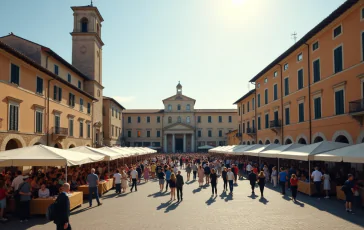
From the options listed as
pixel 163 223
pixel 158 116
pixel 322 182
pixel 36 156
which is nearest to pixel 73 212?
pixel 36 156

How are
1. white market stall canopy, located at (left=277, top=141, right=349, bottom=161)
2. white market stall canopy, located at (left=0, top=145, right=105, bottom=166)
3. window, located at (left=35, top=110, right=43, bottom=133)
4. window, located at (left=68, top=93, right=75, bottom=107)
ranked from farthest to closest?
window, located at (left=68, top=93, right=75, bottom=107) < window, located at (left=35, top=110, right=43, bottom=133) < white market stall canopy, located at (left=277, top=141, right=349, bottom=161) < white market stall canopy, located at (left=0, top=145, right=105, bottom=166)

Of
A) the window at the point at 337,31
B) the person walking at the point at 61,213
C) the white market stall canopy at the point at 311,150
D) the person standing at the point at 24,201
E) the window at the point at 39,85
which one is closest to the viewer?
the person walking at the point at 61,213

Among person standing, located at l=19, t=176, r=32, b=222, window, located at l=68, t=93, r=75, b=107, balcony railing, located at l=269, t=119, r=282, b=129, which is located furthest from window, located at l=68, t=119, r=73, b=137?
person standing, located at l=19, t=176, r=32, b=222

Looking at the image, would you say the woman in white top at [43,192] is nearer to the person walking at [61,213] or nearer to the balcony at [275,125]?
the person walking at [61,213]

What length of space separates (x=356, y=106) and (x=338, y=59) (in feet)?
12.8

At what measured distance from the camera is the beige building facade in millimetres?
81500

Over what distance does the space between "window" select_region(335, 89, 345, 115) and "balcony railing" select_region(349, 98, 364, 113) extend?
4.47 feet

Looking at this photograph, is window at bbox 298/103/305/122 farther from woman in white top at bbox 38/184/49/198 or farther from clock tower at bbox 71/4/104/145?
clock tower at bbox 71/4/104/145

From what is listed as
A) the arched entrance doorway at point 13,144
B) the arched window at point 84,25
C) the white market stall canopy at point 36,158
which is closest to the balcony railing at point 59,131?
the arched entrance doorway at point 13,144

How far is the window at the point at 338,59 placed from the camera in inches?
801

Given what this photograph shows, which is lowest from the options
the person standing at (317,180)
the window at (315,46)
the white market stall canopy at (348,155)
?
the person standing at (317,180)

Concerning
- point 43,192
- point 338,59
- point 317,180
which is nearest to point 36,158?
point 43,192

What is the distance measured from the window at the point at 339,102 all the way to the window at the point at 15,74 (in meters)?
21.0

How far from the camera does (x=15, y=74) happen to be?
67.9 ft
